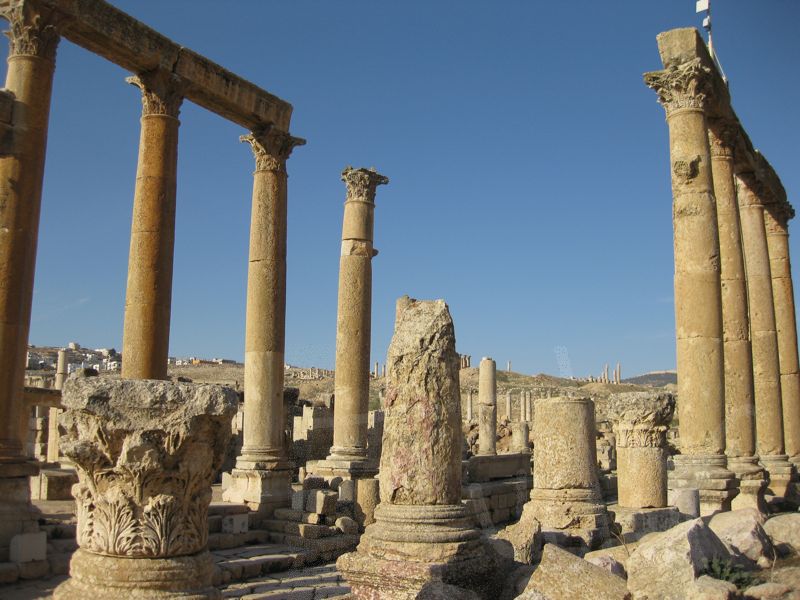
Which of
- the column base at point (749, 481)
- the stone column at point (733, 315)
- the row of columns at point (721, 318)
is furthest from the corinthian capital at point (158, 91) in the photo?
the column base at point (749, 481)

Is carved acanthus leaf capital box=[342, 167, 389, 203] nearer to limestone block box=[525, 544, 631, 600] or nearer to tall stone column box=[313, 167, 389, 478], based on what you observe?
tall stone column box=[313, 167, 389, 478]

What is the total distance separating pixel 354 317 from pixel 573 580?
11452 millimetres

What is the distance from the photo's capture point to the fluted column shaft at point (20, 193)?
1072cm

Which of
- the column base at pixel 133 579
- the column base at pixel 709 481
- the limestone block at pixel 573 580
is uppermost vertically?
the column base at pixel 709 481

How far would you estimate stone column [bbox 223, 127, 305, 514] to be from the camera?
48.0ft

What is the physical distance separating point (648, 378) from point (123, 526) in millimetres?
166630

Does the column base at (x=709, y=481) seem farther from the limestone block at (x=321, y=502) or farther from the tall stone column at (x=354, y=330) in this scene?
the tall stone column at (x=354, y=330)

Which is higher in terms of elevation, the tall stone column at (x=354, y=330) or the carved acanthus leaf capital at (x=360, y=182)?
the carved acanthus leaf capital at (x=360, y=182)

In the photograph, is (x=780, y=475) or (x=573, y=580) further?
(x=780, y=475)

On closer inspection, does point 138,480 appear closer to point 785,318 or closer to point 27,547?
point 27,547

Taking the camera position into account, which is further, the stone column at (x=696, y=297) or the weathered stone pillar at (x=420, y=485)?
the stone column at (x=696, y=297)

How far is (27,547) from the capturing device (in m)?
9.91

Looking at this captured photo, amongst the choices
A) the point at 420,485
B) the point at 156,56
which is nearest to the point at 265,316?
the point at 156,56

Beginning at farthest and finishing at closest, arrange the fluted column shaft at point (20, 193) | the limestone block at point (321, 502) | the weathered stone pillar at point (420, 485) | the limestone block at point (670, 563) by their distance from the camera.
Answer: the limestone block at point (321, 502) → the fluted column shaft at point (20, 193) → the weathered stone pillar at point (420, 485) → the limestone block at point (670, 563)
